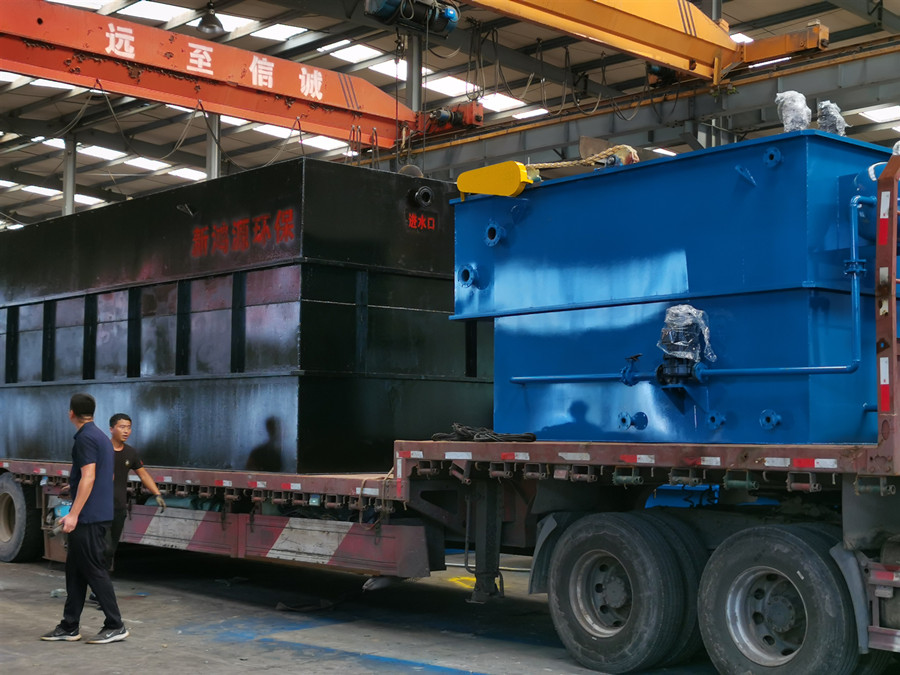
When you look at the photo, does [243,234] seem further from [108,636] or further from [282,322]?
[108,636]

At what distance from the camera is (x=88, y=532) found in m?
7.64

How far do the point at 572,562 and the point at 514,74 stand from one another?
14939 millimetres

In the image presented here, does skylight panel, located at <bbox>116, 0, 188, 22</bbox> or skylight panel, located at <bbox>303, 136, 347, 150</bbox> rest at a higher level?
skylight panel, located at <bbox>116, 0, 188, 22</bbox>

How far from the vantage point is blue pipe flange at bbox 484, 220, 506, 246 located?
7.76 m

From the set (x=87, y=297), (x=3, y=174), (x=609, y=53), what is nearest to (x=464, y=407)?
(x=87, y=297)

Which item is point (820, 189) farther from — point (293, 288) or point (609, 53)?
point (609, 53)

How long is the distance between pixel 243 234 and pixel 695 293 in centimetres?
428

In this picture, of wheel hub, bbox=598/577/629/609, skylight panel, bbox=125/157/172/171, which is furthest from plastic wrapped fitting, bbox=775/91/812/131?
skylight panel, bbox=125/157/172/171

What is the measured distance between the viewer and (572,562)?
691cm

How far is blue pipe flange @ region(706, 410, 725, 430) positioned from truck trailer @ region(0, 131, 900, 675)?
1.5 inches

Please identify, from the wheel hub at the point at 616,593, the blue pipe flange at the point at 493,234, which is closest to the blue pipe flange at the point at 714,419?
the wheel hub at the point at 616,593

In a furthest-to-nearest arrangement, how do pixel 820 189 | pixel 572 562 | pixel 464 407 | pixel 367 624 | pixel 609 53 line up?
pixel 609 53, pixel 464 407, pixel 367 624, pixel 572 562, pixel 820 189

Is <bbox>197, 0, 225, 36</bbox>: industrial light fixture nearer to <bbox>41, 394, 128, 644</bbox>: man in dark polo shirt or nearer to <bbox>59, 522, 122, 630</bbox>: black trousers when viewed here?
<bbox>41, 394, 128, 644</bbox>: man in dark polo shirt

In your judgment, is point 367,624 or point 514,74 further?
point 514,74
